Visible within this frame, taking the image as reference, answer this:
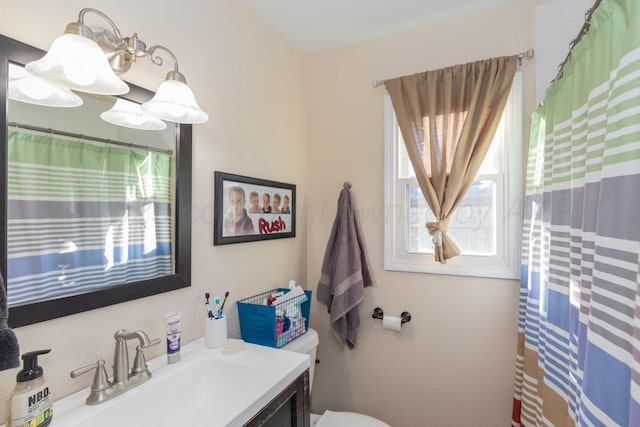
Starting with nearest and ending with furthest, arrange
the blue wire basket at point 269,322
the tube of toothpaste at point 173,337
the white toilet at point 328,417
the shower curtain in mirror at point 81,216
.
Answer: the shower curtain in mirror at point 81,216, the tube of toothpaste at point 173,337, the blue wire basket at point 269,322, the white toilet at point 328,417

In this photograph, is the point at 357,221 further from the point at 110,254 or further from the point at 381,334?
the point at 110,254

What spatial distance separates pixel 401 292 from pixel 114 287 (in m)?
1.46

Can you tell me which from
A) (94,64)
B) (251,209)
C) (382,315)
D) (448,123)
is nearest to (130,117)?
(94,64)

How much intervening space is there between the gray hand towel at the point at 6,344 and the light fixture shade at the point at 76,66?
0.52m

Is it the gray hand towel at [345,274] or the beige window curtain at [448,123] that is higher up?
the beige window curtain at [448,123]

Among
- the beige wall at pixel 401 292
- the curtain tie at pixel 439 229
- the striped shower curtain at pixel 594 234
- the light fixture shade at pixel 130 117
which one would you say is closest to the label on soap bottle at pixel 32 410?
the light fixture shade at pixel 130 117

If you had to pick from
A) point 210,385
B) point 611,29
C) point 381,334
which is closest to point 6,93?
point 210,385

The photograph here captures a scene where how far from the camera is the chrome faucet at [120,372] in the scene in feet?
2.97

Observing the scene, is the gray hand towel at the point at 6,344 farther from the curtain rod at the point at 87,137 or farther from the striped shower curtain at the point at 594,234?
the striped shower curtain at the point at 594,234

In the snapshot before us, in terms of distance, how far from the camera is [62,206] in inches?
35.7

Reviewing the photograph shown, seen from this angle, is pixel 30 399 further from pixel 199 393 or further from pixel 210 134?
pixel 210 134

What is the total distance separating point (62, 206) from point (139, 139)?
0.34 metres

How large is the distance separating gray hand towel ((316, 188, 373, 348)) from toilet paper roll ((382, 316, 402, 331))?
0.17 metres

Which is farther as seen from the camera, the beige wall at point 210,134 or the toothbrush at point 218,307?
the toothbrush at point 218,307
